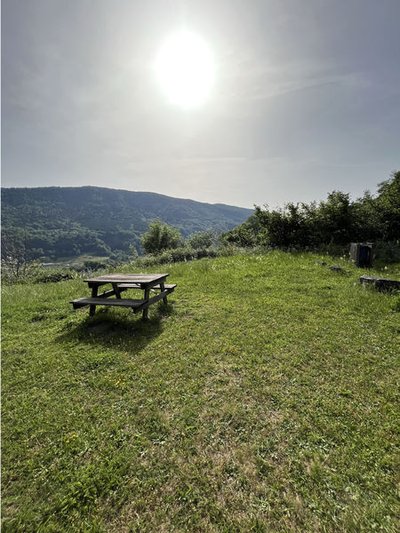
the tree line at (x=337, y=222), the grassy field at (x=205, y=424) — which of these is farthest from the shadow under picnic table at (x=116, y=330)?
the tree line at (x=337, y=222)

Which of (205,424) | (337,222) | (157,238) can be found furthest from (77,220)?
(205,424)

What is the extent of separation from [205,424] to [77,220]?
159 metres

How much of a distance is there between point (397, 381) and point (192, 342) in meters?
2.89

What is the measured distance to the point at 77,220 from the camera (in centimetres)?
14225

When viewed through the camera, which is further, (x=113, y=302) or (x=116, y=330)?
(x=113, y=302)

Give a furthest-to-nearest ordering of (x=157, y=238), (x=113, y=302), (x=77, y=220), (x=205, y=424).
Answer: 1. (x=77, y=220)
2. (x=157, y=238)
3. (x=113, y=302)
4. (x=205, y=424)

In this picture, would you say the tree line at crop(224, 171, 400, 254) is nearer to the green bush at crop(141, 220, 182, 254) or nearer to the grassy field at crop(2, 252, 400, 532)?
the grassy field at crop(2, 252, 400, 532)

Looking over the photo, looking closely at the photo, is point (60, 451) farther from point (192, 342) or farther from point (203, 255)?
point (203, 255)

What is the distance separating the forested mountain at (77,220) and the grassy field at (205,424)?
264ft

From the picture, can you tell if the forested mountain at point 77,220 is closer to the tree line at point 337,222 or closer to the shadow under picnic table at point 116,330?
the tree line at point 337,222

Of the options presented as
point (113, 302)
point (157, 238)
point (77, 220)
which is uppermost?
point (77, 220)

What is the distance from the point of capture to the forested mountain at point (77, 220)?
96469mm

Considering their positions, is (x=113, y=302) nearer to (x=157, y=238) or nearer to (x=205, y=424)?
(x=205, y=424)

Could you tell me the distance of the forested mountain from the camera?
96469mm
